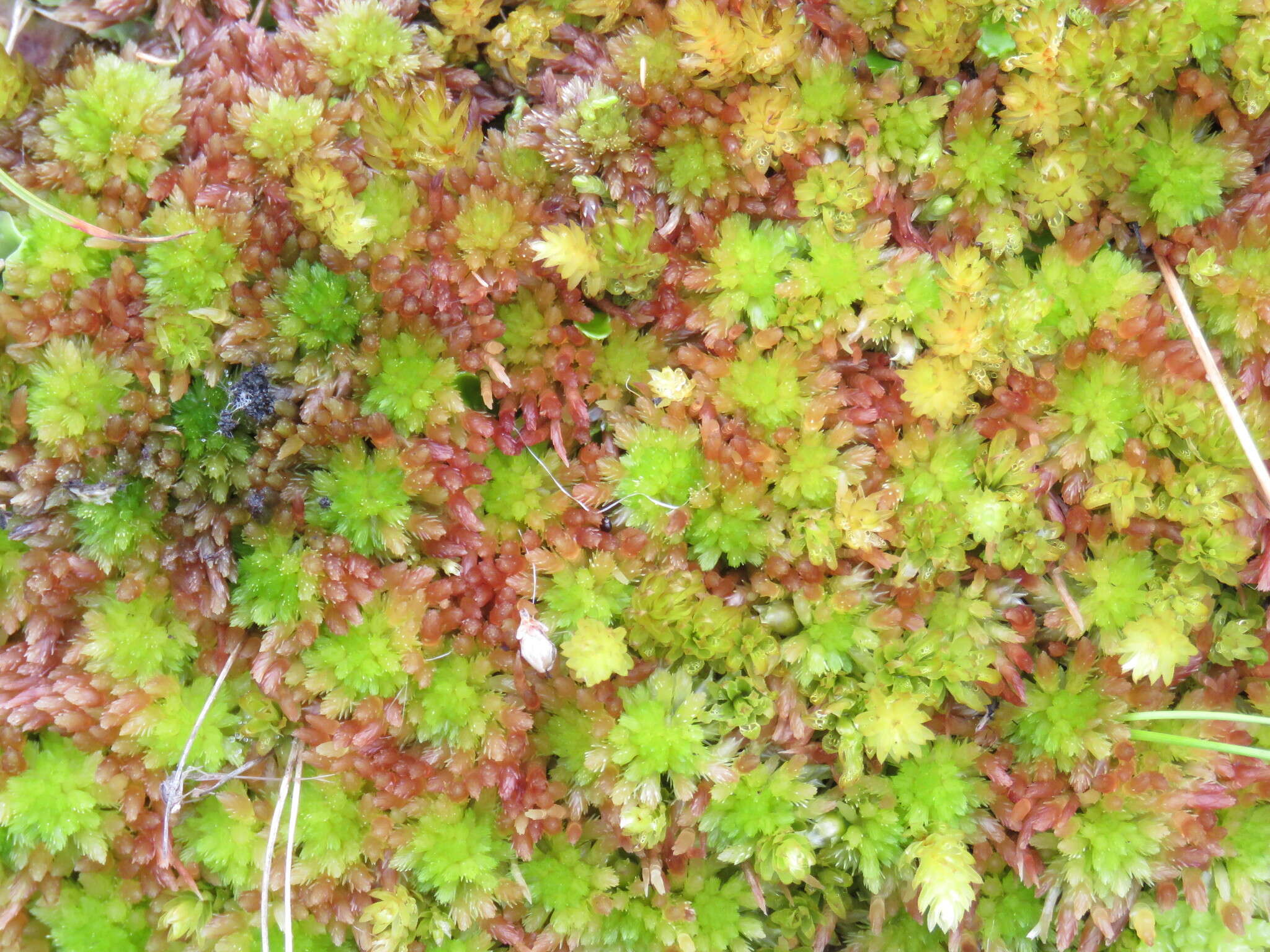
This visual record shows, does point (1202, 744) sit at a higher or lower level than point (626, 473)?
lower

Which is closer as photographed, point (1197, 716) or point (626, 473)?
point (1197, 716)

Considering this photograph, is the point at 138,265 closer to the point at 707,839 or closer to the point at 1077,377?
the point at 707,839

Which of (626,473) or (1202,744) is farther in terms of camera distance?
(626,473)

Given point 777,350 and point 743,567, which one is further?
point 743,567

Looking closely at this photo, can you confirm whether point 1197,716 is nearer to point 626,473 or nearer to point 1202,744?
point 1202,744

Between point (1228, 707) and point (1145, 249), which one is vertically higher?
point (1145, 249)

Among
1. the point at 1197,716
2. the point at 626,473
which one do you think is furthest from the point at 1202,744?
the point at 626,473

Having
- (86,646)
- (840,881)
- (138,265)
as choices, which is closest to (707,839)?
(840,881)

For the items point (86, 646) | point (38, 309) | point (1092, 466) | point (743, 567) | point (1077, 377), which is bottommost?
point (86, 646)
